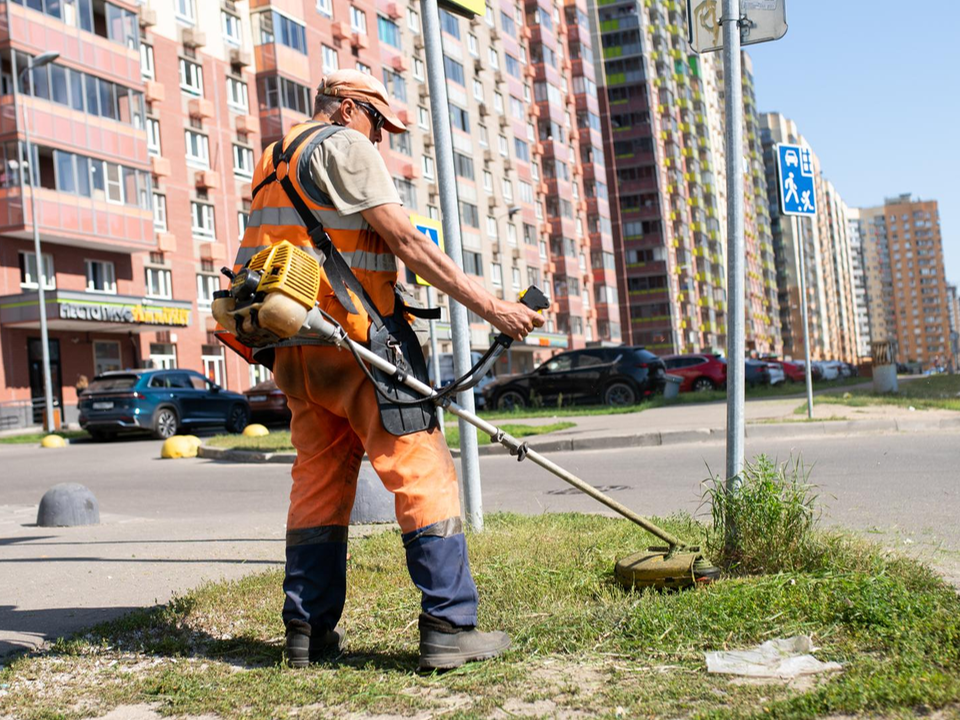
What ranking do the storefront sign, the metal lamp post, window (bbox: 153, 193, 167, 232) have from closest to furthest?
1. the metal lamp post
2. the storefront sign
3. window (bbox: 153, 193, 167, 232)

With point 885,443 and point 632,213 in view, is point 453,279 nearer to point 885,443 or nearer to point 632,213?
point 885,443

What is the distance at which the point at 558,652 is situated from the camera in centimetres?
372

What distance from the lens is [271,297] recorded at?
348 centimetres

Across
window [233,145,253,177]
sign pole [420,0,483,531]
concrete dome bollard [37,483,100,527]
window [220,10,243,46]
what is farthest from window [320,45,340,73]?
sign pole [420,0,483,531]

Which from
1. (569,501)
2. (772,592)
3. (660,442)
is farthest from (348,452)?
(660,442)

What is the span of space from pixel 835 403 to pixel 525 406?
10.3 meters

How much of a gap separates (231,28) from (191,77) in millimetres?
3474

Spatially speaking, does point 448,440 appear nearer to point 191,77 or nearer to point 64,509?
point 64,509

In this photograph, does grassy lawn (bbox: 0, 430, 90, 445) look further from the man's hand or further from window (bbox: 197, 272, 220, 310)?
the man's hand

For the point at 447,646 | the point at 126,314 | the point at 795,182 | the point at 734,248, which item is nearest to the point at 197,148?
the point at 126,314

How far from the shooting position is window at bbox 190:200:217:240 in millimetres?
44219

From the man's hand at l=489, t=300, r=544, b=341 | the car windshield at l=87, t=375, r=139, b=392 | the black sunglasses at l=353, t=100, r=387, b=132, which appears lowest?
the man's hand at l=489, t=300, r=544, b=341

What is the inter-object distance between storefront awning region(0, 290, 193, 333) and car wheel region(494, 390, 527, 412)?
1594 centimetres

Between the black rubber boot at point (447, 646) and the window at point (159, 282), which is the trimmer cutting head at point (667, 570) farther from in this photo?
the window at point (159, 282)
